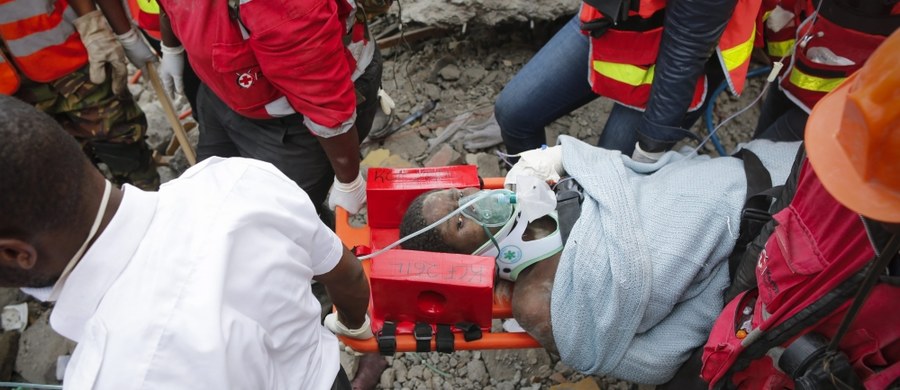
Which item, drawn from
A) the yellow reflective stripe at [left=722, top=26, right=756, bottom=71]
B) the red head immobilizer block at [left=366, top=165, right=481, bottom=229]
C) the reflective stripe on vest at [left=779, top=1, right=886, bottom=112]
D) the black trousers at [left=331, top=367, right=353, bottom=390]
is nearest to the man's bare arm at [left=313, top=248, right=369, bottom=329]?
the black trousers at [left=331, top=367, right=353, bottom=390]

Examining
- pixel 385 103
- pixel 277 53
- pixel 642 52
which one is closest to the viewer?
pixel 277 53

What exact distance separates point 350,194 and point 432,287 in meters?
0.67

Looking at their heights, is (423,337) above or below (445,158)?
above

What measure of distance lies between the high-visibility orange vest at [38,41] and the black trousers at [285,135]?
0.67 meters

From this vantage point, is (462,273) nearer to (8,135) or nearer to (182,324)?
(182,324)

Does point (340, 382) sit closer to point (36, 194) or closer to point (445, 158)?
point (36, 194)

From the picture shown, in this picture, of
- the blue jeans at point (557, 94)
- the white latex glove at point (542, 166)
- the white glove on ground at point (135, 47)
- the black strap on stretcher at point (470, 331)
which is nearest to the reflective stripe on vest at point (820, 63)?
the blue jeans at point (557, 94)

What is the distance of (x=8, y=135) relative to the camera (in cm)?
98

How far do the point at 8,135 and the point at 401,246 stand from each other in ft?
4.52

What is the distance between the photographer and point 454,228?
7.04 feet

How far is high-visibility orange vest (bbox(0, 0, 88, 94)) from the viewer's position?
2.49 metres

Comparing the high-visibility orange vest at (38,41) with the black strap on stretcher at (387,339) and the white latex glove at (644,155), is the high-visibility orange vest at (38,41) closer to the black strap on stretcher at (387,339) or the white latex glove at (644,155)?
the black strap on stretcher at (387,339)

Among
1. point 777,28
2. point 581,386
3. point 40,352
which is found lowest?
point 40,352

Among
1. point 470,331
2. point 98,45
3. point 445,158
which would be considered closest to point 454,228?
point 470,331
